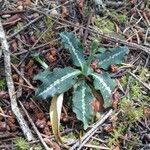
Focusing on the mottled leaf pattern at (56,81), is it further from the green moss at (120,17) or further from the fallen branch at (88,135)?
the green moss at (120,17)

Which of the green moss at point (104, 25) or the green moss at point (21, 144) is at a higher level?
the green moss at point (104, 25)

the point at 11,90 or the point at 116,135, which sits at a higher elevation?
the point at 11,90

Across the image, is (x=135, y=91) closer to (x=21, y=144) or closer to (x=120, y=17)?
(x=120, y=17)

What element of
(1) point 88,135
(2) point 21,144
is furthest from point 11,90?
(1) point 88,135

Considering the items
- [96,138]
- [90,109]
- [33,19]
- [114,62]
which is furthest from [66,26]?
[96,138]

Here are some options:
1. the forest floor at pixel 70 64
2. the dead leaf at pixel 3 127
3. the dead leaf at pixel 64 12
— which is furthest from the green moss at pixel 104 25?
the dead leaf at pixel 3 127

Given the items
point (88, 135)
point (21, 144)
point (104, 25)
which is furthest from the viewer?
point (104, 25)

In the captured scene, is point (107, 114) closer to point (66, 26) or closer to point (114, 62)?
point (114, 62)
